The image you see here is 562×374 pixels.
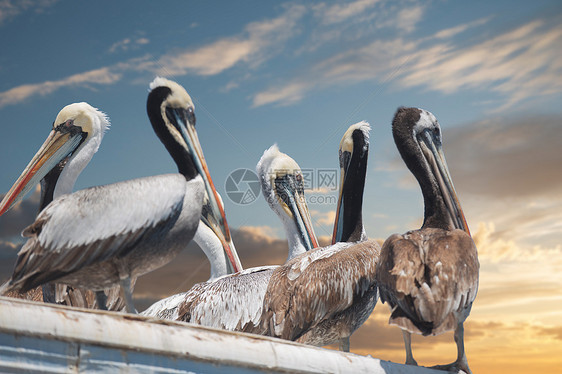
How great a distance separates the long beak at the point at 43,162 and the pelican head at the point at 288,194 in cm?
300

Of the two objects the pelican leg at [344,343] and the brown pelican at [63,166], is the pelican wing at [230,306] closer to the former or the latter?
the brown pelican at [63,166]

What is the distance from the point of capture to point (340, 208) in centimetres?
821

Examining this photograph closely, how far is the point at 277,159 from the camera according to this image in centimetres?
909

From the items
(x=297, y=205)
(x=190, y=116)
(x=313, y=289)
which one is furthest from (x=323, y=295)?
(x=297, y=205)

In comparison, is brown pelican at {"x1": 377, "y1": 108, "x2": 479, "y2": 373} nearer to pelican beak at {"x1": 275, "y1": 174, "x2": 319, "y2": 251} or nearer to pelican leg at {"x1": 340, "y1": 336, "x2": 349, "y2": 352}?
pelican leg at {"x1": 340, "y1": 336, "x2": 349, "y2": 352}

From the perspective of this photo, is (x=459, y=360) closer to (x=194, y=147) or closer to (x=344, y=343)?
(x=344, y=343)

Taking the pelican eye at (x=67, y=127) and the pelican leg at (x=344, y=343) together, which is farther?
the pelican eye at (x=67, y=127)

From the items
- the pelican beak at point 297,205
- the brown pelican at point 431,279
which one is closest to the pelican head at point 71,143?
the pelican beak at point 297,205

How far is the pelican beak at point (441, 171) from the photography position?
Result: 6457 millimetres

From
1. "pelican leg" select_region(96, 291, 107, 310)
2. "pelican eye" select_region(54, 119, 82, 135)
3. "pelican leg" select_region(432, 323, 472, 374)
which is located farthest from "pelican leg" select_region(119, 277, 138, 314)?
Result: "pelican eye" select_region(54, 119, 82, 135)

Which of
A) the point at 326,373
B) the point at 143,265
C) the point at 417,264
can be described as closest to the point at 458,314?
the point at 417,264

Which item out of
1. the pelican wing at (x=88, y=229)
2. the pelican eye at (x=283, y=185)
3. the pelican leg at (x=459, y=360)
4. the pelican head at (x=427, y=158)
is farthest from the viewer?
the pelican eye at (x=283, y=185)

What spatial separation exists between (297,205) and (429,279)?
13.5 feet

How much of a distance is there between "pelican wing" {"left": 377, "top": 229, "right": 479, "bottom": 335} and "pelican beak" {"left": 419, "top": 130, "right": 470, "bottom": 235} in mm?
1035
